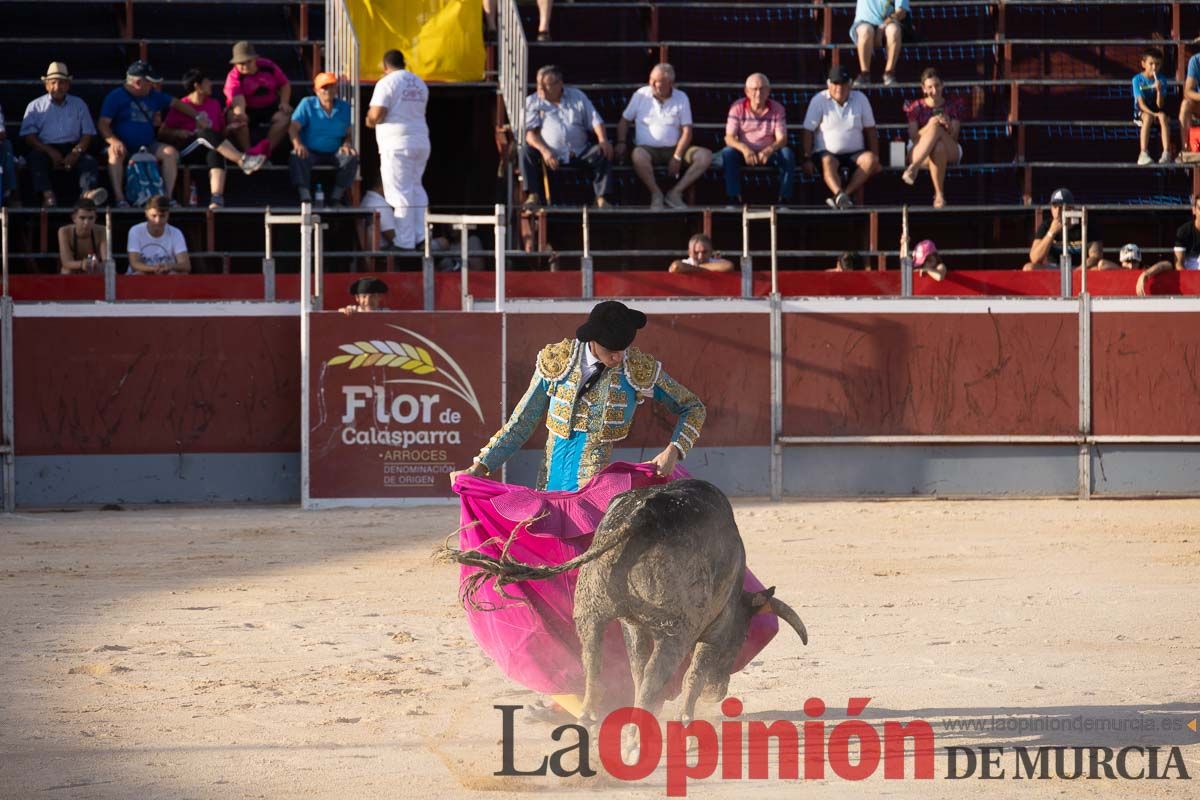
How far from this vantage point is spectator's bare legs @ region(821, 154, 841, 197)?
13185mm

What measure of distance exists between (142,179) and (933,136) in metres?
5.81

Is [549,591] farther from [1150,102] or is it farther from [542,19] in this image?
[1150,102]

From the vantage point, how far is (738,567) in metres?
4.79

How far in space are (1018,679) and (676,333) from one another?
5990mm

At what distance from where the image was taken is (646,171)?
13047mm

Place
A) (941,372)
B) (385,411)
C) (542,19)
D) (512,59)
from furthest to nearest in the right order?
(542,19)
(512,59)
(941,372)
(385,411)

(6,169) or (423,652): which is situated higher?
(6,169)

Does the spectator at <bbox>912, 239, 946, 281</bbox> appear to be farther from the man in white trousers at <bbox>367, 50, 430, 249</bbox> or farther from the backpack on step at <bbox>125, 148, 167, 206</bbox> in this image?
the backpack on step at <bbox>125, 148, 167, 206</bbox>

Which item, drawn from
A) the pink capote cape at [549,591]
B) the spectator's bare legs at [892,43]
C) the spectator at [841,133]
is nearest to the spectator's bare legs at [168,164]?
the spectator at [841,133]

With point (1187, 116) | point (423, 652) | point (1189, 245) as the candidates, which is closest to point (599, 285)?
point (1189, 245)

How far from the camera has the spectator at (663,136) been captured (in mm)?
13070

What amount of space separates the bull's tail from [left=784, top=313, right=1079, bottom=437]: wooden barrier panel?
22.1 ft

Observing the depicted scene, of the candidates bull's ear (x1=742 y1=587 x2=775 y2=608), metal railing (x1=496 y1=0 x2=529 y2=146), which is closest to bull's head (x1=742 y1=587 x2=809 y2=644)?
bull's ear (x1=742 y1=587 x2=775 y2=608)

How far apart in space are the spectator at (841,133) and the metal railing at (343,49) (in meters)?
3.42
